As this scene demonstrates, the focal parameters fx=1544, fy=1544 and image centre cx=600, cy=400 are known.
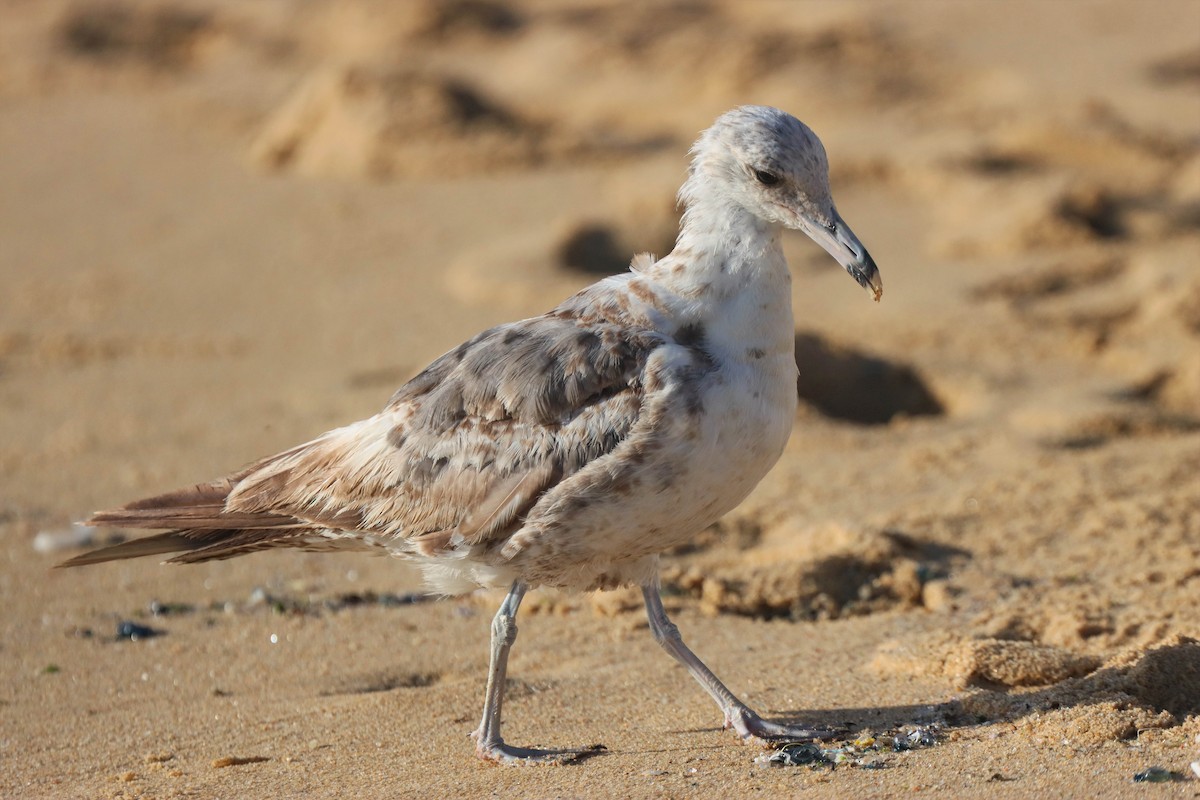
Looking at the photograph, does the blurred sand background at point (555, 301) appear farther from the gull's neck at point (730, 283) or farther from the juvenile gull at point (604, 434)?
the gull's neck at point (730, 283)

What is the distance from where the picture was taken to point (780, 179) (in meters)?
4.28

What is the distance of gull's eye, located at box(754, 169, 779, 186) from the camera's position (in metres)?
4.28

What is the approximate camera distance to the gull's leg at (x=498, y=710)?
14.0ft

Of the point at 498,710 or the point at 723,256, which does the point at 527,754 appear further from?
the point at 723,256

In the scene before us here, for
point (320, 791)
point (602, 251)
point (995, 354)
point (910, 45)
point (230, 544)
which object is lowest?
point (320, 791)

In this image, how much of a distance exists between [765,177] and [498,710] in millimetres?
1666

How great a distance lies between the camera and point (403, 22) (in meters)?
14.2

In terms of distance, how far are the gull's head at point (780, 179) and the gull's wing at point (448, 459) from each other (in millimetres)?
484

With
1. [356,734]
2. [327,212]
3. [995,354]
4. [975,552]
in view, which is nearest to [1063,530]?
[975,552]

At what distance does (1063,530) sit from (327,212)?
6015 millimetres

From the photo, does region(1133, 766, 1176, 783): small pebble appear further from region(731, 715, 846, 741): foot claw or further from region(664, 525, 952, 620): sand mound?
region(664, 525, 952, 620): sand mound

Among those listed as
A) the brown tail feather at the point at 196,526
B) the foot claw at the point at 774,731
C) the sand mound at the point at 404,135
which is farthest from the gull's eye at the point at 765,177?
the sand mound at the point at 404,135

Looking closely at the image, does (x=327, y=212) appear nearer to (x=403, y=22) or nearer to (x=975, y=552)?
(x=403, y=22)

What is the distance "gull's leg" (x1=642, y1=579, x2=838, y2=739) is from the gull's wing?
587 mm
